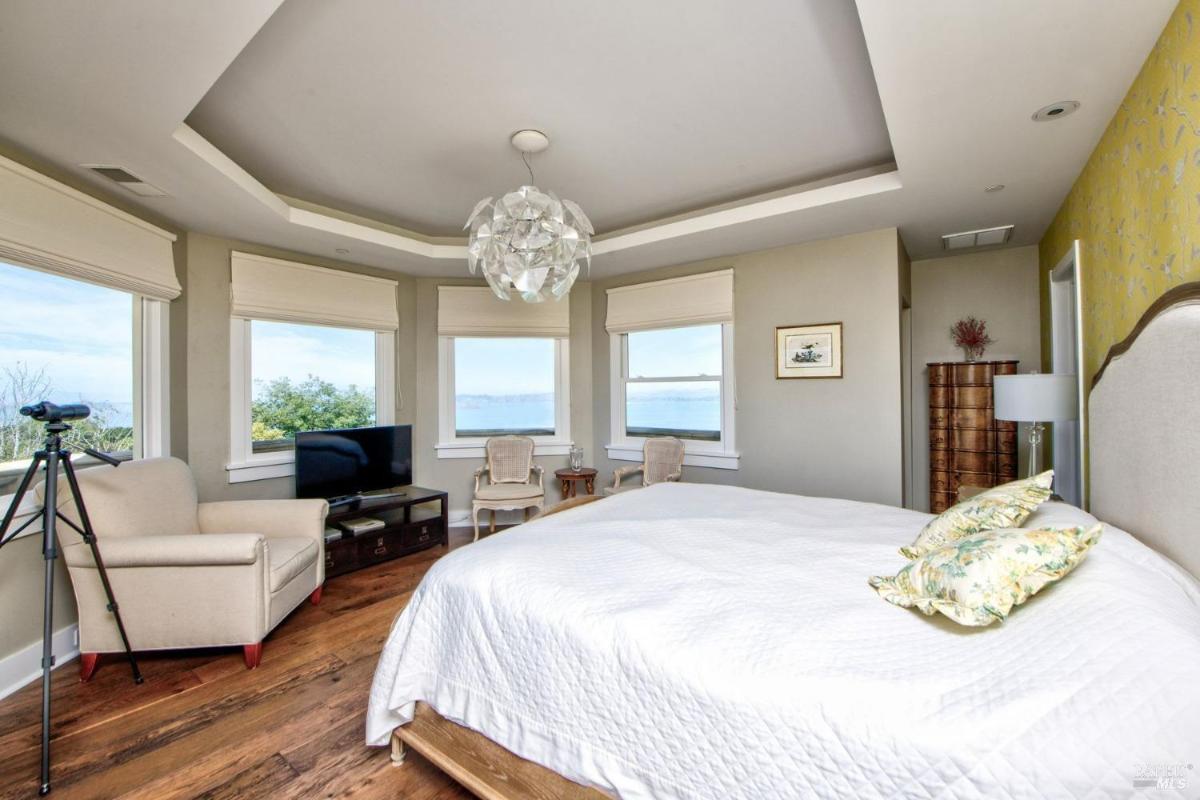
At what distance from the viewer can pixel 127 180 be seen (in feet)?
8.25

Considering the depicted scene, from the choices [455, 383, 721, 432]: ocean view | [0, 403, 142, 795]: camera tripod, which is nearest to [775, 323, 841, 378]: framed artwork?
[455, 383, 721, 432]: ocean view

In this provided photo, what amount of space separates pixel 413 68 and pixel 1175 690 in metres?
2.74

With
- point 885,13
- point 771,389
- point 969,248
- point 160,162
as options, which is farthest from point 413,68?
point 969,248

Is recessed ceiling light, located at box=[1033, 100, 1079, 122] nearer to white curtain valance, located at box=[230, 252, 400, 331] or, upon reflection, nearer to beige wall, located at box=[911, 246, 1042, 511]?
beige wall, located at box=[911, 246, 1042, 511]

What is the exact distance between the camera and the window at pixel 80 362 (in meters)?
2.33

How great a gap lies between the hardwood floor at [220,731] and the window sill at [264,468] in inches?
51.5

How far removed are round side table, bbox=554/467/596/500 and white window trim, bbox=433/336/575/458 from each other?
31 cm

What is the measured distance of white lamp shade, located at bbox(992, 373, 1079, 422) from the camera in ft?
8.21

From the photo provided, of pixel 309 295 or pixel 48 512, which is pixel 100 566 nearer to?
pixel 48 512

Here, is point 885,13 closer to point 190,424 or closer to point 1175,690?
point 1175,690

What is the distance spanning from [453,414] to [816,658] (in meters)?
4.11

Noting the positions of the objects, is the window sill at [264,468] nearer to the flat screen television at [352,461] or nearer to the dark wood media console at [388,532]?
the flat screen television at [352,461]

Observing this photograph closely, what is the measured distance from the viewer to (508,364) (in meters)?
4.86

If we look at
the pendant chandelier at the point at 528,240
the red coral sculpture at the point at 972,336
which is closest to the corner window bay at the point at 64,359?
the pendant chandelier at the point at 528,240
